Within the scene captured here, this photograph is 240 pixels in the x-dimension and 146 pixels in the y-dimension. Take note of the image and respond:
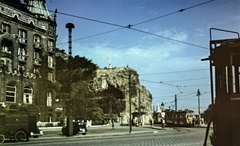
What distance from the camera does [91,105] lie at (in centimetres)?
5238

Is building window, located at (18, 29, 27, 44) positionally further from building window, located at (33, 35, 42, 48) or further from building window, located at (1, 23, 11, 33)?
building window, located at (33, 35, 42, 48)

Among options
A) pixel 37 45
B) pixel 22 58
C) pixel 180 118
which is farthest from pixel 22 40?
pixel 180 118

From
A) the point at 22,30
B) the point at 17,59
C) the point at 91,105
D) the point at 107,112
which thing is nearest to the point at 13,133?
the point at 17,59

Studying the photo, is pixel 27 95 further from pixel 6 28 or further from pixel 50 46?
pixel 50 46

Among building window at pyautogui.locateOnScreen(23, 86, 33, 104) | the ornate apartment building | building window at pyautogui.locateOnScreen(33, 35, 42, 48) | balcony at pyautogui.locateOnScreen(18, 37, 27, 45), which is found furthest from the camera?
building window at pyautogui.locateOnScreen(33, 35, 42, 48)

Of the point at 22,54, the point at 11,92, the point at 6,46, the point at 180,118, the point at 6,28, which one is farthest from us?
the point at 180,118

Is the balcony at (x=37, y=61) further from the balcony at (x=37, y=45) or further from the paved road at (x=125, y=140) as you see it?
the paved road at (x=125, y=140)

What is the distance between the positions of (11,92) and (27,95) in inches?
112

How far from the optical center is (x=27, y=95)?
142 feet

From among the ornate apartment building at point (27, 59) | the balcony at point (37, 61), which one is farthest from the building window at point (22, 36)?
the balcony at point (37, 61)

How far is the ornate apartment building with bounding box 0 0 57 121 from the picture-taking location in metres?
41.0

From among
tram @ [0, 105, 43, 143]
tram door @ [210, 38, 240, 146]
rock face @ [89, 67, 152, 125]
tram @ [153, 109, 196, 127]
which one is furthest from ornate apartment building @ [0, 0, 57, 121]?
tram door @ [210, 38, 240, 146]

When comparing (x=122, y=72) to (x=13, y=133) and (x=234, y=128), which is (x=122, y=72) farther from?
(x=234, y=128)

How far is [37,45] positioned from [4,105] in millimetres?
12590
